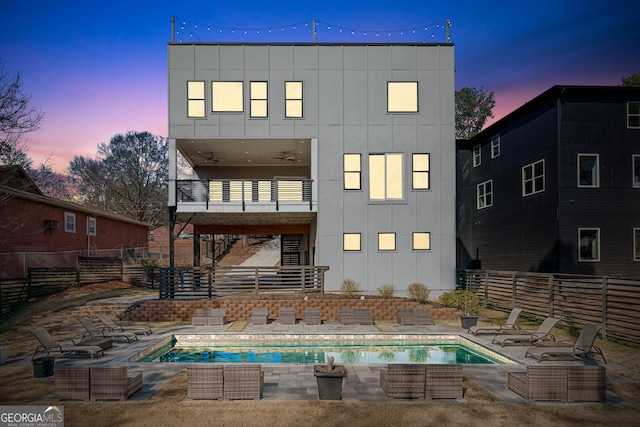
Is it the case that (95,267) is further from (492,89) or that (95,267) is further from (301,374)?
(492,89)

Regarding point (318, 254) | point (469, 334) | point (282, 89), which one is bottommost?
point (469, 334)

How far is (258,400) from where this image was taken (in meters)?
8.13

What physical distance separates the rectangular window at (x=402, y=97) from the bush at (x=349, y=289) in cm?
900

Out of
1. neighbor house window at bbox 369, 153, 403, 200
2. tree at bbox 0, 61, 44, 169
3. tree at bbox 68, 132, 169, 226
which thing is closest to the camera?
tree at bbox 0, 61, 44, 169

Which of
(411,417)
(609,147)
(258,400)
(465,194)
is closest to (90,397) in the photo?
(258,400)

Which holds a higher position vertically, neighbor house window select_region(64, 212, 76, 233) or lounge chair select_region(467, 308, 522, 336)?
neighbor house window select_region(64, 212, 76, 233)

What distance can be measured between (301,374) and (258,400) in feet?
6.54

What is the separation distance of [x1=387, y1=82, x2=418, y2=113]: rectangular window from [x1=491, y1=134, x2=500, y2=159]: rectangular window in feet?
31.5

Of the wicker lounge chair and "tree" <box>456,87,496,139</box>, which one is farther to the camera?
"tree" <box>456,87,496,139</box>

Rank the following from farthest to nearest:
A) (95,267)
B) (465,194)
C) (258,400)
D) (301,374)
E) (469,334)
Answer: (465,194) → (95,267) → (469,334) → (301,374) → (258,400)

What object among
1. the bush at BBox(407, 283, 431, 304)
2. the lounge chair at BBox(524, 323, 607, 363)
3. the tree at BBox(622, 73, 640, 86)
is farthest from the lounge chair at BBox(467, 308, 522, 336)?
the tree at BBox(622, 73, 640, 86)

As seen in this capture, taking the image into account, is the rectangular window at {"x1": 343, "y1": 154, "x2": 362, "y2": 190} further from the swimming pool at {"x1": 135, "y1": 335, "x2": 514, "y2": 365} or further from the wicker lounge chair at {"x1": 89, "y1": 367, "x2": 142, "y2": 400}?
the wicker lounge chair at {"x1": 89, "y1": 367, "x2": 142, "y2": 400}

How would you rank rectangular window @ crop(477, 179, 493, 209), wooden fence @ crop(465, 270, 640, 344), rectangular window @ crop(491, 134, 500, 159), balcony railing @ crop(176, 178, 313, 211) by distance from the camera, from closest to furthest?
wooden fence @ crop(465, 270, 640, 344) < balcony railing @ crop(176, 178, 313, 211) < rectangular window @ crop(491, 134, 500, 159) < rectangular window @ crop(477, 179, 493, 209)

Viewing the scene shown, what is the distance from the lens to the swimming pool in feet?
41.7
